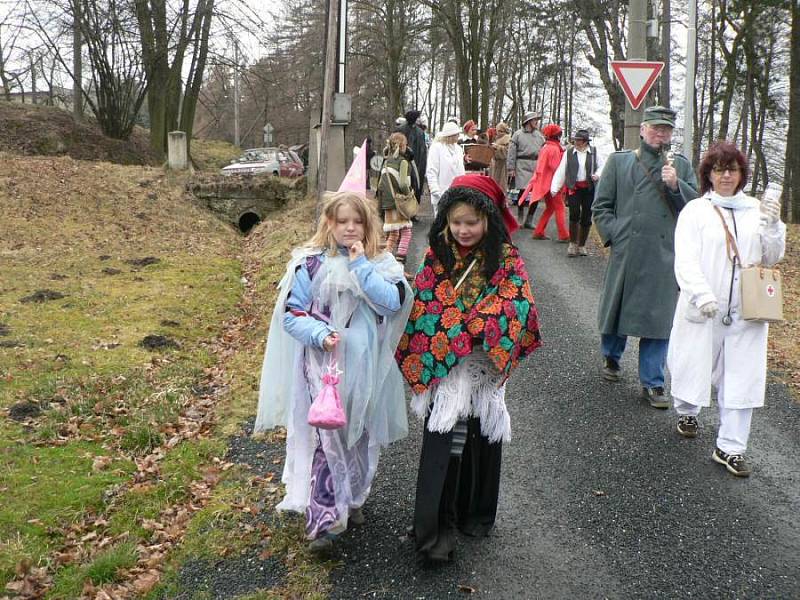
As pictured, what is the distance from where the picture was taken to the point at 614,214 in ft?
20.1

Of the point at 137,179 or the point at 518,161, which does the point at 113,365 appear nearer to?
the point at 518,161

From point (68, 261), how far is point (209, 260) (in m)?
2.18

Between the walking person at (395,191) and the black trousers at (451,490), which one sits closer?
the black trousers at (451,490)

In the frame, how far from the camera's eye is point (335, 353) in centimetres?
370

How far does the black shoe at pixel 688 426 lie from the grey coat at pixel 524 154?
30.6ft

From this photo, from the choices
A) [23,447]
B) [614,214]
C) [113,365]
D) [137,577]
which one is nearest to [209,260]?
[113,365]

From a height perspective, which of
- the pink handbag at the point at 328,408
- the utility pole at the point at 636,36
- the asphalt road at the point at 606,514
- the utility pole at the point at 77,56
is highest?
the utility pole at the point at 77,56

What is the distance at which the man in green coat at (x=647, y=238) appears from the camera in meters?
5.83

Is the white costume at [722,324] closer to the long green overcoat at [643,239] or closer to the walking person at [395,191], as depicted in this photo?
the long green overcoat at [643,239]

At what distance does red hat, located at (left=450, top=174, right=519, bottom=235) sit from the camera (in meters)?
3.60

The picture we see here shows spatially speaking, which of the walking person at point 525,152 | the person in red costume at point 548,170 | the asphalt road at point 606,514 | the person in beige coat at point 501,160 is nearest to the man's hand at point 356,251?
the asphalt road at point 606,514

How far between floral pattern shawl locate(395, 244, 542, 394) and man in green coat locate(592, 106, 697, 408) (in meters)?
2.58

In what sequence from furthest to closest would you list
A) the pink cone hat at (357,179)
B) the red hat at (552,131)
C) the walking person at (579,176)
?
the red hat at (552,131) → the walking person at (579,176) → the pink cone hat at (357,179)

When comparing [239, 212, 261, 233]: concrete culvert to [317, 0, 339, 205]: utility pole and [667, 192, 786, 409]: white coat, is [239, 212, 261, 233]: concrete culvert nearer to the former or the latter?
[317, 0, 339, 205]: utility pole
